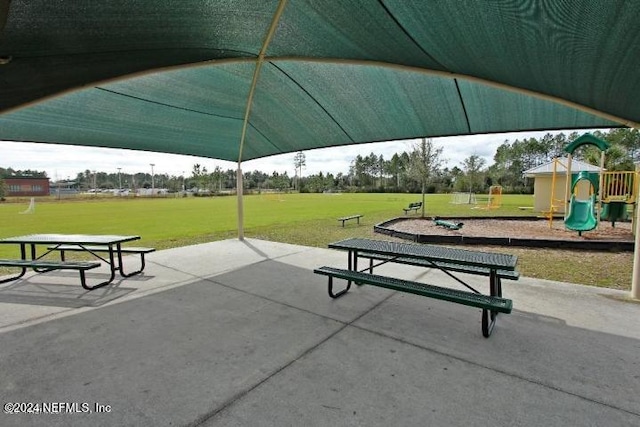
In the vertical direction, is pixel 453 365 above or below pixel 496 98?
below

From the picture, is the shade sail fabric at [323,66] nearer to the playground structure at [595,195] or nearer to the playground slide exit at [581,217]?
the playground slide exit at [581,217]

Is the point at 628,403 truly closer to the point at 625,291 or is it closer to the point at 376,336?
the point at 376,336

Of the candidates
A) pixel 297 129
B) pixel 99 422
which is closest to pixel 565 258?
pixel 297 129

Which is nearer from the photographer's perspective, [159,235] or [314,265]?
[314,265]

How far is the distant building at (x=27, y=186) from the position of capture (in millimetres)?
73812

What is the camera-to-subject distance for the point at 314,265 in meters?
6.40

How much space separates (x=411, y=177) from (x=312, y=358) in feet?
129

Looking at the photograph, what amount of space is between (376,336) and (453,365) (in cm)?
80

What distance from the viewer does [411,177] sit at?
4009cm

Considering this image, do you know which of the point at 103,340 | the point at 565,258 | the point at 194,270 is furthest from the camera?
the point at 565,258

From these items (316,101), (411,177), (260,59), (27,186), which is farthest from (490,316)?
(27,186)

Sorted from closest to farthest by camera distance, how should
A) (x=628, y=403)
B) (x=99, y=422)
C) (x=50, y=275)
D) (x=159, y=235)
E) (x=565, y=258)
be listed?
(x=99, y=422), (x=628, y=403), (x=50, y=275), (x=565, y=258), (x=159, y=235)

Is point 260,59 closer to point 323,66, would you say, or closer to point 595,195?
point 323,66

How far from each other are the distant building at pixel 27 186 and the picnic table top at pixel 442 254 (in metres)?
96.1
